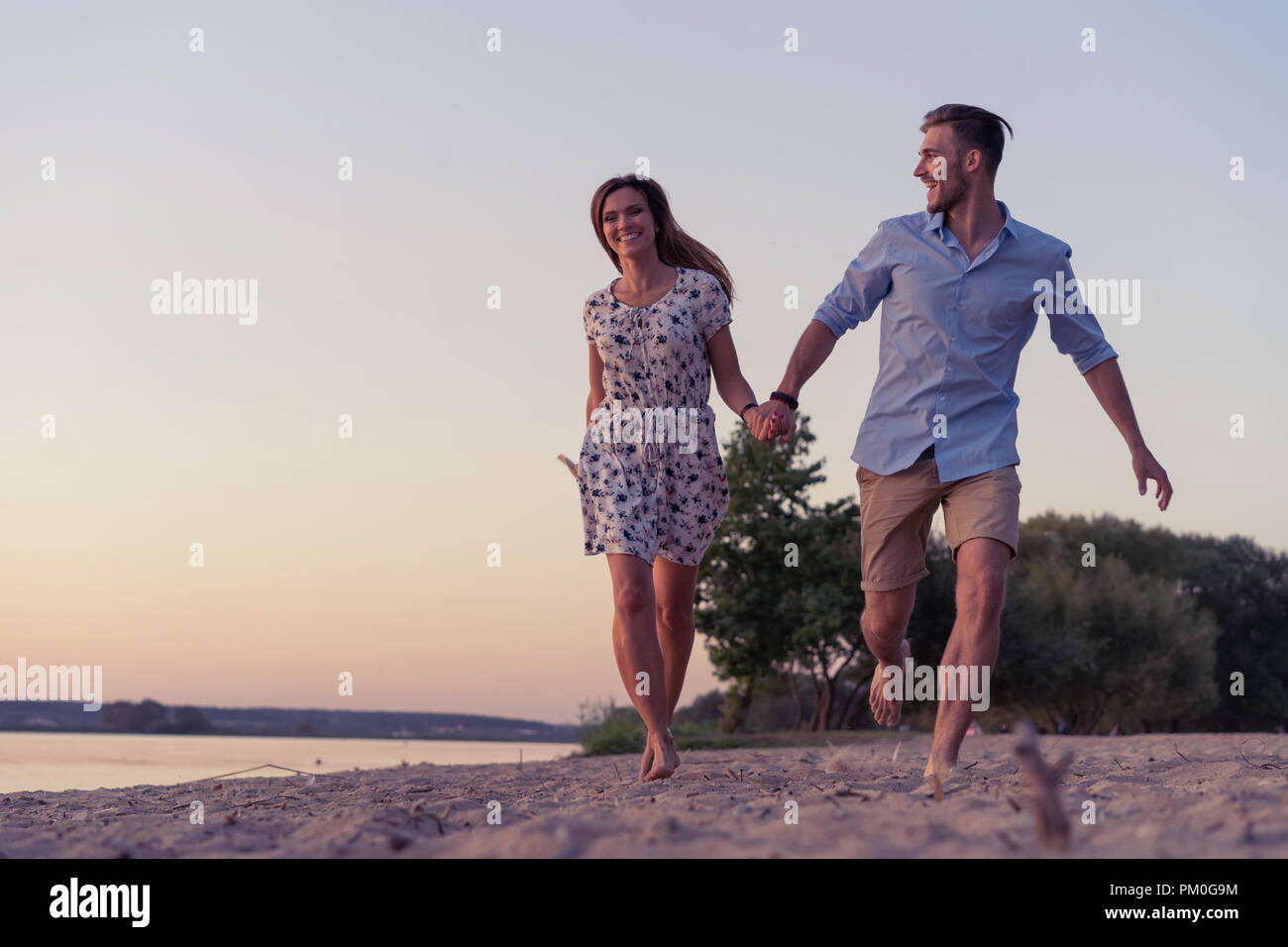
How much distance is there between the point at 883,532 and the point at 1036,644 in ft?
84.2

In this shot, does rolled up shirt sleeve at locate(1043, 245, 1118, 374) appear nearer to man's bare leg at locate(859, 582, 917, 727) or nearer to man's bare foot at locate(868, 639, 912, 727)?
man's bare leg at locate(859, 582, 917, 727)

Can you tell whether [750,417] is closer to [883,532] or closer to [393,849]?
[883,532]

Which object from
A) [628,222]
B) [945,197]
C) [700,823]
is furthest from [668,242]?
[700,823]

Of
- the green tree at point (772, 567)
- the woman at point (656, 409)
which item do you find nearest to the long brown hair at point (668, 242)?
the woman at point (656, 409)

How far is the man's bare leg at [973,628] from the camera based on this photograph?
4.71m

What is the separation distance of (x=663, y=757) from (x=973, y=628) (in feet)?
4.68

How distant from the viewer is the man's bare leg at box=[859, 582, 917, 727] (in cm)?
543

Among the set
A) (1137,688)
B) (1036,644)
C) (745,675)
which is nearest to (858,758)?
(745,675)

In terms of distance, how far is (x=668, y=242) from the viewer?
6.04 metres

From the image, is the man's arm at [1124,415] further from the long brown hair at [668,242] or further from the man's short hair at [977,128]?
the long brown hair at [668,242]

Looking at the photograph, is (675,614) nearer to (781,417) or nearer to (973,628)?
(781,417)
